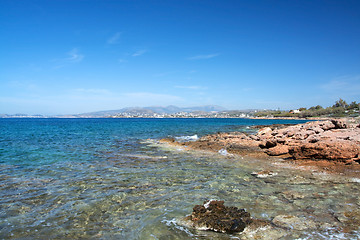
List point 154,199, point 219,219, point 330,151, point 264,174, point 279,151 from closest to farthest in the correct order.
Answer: point 219,219
point 154,199
point 264,174
point 330,151
point 279,151

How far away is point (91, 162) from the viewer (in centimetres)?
1353

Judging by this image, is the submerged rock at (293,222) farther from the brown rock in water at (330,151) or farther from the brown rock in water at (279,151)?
the brown rock in water at (279,151)

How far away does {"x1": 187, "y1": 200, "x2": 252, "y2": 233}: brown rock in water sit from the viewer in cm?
501

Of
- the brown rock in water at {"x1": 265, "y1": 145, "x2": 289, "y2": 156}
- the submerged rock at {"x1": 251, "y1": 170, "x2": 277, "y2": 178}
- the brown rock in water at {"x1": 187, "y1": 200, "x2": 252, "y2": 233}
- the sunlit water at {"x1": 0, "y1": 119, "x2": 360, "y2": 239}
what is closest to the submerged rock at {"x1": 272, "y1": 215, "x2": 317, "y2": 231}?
the sunlit water at {"x1": 0, "y1": 119, "x2": 360, "y2": 239}

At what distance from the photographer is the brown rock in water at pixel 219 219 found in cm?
501

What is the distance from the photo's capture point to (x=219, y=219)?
528 cm

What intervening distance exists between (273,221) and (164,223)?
9.13 feet

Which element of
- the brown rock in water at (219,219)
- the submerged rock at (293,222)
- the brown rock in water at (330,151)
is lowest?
the submerged rock at (293,222)

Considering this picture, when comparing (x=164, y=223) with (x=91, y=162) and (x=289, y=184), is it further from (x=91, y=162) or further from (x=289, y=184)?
(x=91, y=162)

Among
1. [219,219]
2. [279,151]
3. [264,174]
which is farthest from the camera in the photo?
[279,151]

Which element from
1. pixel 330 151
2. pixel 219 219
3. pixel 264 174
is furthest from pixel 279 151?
pixel 219 219

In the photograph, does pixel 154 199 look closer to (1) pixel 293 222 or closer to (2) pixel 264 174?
(1) pixel 293 222

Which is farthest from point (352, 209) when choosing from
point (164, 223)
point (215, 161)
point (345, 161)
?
point (215, 161)

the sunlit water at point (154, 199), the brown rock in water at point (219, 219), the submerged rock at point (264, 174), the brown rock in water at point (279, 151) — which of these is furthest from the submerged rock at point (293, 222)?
the brown rock in water at point (279, 151)
